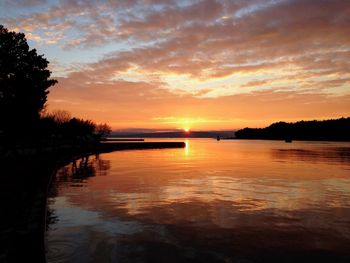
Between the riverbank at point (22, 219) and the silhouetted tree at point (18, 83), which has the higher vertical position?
the silhouetted tree at point (18, 83)

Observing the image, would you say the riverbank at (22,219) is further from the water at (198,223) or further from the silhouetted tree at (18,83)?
the silhouetted tree at (18,83)

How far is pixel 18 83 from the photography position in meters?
41.7

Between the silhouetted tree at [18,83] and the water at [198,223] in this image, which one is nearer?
the water at [198,223]

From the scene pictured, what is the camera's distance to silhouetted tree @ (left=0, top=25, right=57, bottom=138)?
40.4m

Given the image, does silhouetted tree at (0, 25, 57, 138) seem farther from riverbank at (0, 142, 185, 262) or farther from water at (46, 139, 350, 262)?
riverbank at (0, 142, 185, 262)

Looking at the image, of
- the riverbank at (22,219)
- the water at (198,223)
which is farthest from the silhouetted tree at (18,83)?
the riverbank at (22,219)

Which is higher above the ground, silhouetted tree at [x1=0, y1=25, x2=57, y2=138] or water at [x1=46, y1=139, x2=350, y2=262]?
silhouetted tree at [x1=0, y1=25, x2=57, y2=138]

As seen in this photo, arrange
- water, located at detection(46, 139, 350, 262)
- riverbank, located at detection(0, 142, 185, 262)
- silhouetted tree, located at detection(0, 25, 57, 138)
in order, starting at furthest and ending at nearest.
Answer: silhouetted tree, located at detection(0, 25, 57, 138) → water, located at detection(46, 139, 350, 262) → riverbank, located at detection(0, 142, 185, 262)

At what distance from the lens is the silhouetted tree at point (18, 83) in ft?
133

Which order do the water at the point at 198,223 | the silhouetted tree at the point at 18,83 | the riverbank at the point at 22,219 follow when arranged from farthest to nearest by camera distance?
the silhouetted tree at the point at 18,83 → the water at the point at 198,223 → the riverbank at the point at 22,219

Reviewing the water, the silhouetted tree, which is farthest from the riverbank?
the silhouetted tree

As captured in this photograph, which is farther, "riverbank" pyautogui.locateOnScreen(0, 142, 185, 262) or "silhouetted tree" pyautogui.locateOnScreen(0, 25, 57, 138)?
"silhouetted tree" pyautogui.locateOnScreen(0, 25, 57, 138)

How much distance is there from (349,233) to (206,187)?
13082 mm

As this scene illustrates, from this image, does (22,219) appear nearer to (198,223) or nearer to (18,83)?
(198,223)
